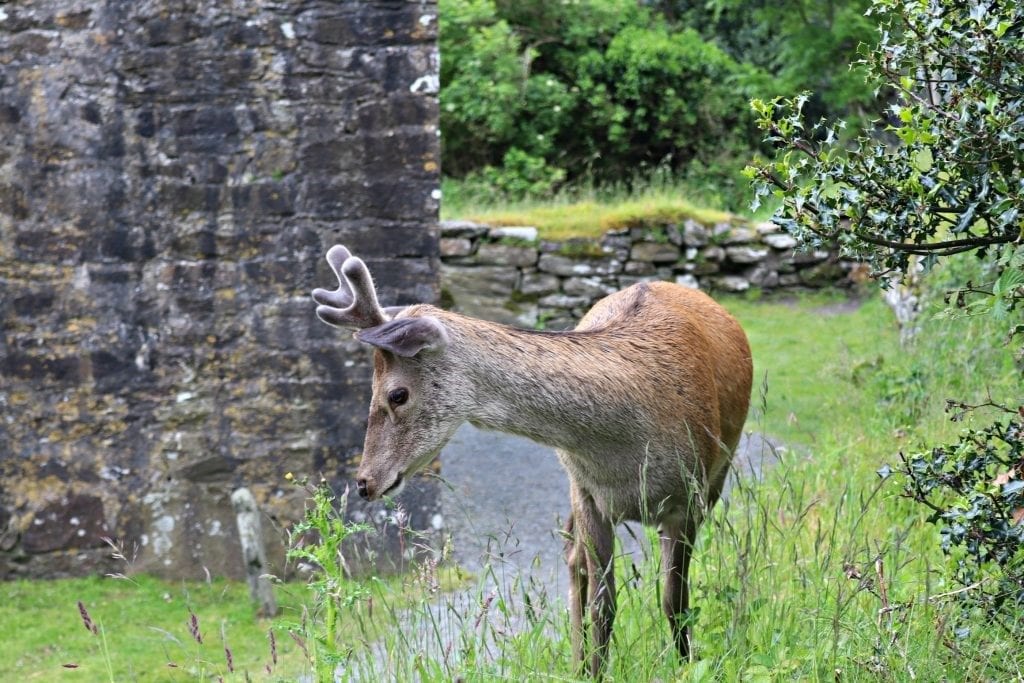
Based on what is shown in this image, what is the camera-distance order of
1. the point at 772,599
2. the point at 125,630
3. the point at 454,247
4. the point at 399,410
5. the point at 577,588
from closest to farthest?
the point at 399,410
the point at 772,599
the point at 577,588
the point at 125,630
the point at 454,247

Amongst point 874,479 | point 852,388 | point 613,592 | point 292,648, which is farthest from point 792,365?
point 613,592

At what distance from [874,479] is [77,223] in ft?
15.2

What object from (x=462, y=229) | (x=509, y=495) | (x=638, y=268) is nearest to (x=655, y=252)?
(x=638, y=268)

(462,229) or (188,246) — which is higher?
(188,246)

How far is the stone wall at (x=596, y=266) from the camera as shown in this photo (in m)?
13.4

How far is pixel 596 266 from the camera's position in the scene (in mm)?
13758

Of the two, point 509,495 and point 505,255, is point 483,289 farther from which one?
point 509,495

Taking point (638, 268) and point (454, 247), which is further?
point (638, 268)

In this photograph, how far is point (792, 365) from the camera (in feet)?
36.7

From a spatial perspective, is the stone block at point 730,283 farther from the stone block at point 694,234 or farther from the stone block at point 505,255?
the stone block at point 505,255

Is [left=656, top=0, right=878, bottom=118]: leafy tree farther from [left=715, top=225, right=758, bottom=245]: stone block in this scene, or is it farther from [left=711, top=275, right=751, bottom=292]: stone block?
[left=711, top=275, right=751, bottom=292]: stone block

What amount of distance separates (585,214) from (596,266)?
0.98 metres

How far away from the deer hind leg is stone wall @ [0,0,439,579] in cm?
249

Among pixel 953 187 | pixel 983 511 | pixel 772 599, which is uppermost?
pixel 953 187
